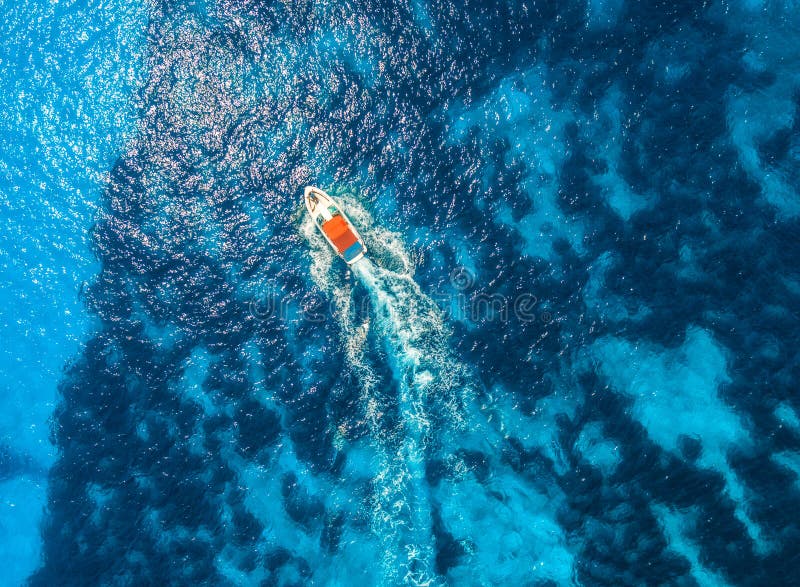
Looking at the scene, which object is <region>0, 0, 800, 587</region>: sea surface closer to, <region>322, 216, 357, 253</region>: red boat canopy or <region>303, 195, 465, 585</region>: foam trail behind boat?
<region>303, 195, 465, 585</region>: foam trail behind boat

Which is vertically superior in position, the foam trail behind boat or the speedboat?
the speedboat

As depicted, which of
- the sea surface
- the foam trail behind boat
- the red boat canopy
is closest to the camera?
the sea surface

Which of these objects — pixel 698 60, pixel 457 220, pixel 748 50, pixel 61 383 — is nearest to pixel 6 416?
pixel 61 383

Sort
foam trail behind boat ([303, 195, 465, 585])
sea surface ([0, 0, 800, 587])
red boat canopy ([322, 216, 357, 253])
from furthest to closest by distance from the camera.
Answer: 1. red boat canopy ([322, 216, 357, 253])
2. foam trail behind boat ([303, 195, 465, 585])
3. sea surface ([0, 0, 800, 587])

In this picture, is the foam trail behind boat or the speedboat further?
the speedboat

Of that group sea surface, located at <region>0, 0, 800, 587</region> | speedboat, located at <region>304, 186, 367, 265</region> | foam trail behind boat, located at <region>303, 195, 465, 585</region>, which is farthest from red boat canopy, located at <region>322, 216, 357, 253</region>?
sea surface, located at <region>0, 0, 800, 587</region>

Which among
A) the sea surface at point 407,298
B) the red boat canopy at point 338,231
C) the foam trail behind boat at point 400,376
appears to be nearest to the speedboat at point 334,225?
the red boat canopy at point 338,231

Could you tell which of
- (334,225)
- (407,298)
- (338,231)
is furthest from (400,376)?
(334,225)

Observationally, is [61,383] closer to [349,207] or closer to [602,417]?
[349,207]
